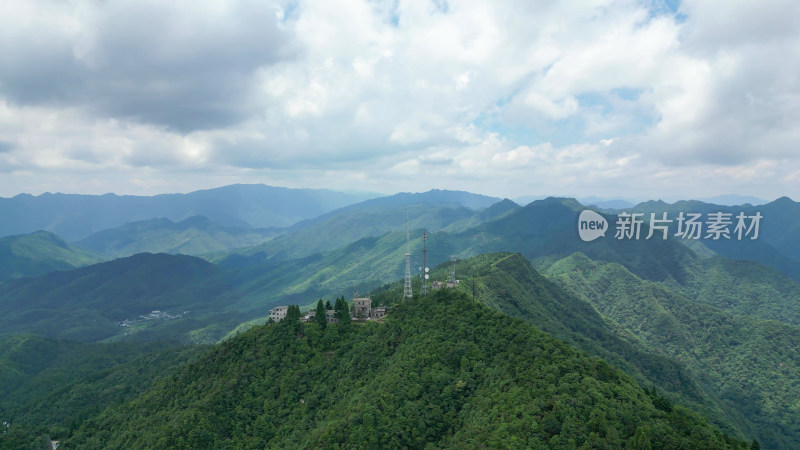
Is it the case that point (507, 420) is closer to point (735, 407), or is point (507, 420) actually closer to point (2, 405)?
point (735, 407)

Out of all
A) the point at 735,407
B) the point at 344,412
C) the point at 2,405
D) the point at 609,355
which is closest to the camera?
the point at 344,412

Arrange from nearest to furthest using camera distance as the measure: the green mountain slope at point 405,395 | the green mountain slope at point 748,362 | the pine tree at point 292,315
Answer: the green mountain slope at point 405,395 < the pine tree at point 292,315 < the green mountain slope at point 748,362

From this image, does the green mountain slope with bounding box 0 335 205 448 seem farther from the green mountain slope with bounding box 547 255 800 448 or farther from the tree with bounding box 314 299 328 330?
the green mountain slope with bounding box 547 255 800 448

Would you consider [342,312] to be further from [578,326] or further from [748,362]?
[748,362]

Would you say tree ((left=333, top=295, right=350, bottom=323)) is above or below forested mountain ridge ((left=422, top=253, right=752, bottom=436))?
above

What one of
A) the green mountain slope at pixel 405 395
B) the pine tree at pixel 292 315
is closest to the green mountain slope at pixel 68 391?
the green mountain slope at pixel 405 395

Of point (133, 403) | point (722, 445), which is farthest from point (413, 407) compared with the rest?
point (133, 403)

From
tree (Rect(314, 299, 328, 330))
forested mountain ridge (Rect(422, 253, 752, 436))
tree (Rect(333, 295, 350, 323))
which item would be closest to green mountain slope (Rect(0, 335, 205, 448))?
tree (Rect(314, 299, 328, 330))

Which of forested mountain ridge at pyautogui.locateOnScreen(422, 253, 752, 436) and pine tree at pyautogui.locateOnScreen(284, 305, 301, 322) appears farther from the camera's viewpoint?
forested mountain ridge at pyautogui.locateOnScreen(422, 253, 752, 436)

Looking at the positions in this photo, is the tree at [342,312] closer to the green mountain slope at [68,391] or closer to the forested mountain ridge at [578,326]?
the forested mountain ridge at [578,326]
